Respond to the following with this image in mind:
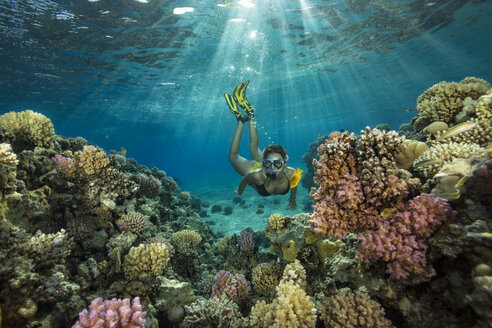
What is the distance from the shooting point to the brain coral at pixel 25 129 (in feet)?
16.5

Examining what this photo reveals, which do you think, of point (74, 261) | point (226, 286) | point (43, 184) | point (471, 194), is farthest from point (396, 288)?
point (43, 184)

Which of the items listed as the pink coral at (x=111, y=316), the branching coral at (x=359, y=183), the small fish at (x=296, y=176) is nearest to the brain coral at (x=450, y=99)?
the branching coral at (x=359, y=183)

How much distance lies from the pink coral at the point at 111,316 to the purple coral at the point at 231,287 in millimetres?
1792

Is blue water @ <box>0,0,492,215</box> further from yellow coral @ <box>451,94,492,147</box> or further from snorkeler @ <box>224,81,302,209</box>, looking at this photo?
yellow coral @ <box>451,94,492,147</box>

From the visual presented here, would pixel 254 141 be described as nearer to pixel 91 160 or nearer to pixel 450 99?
pixel 91 160

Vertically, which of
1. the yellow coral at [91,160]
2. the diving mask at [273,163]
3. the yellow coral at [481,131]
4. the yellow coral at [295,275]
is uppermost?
the yellow coral at [481,131]

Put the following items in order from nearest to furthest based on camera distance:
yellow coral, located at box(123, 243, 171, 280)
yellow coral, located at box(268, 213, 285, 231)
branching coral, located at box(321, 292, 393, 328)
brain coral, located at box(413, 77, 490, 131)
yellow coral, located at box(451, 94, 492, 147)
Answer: branching coral, located at box(321, 292, 393, 328)
yellow coral, located at box(451, 94, 492, 147)
yellow coral, located at box(123, 243, 171, 280)
brain coral, located at box(413, 77, 490, 131)
yellow coral, located at box(268, 213, 285, 231)

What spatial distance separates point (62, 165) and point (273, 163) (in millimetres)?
5252

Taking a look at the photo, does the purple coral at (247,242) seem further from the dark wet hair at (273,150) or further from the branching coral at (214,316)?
the dark wet hair at (273,150)

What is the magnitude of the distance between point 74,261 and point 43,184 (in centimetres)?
200

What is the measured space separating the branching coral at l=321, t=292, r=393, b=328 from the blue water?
51.6 ft

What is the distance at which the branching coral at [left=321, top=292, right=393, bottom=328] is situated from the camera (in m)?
2.71

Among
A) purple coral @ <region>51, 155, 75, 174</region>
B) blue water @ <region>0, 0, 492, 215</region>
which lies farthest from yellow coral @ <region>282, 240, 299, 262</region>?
blue water @ <region>0, 0, 492, 215</region>

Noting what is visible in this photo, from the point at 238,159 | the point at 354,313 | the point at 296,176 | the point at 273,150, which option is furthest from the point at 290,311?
the point at 238,159
